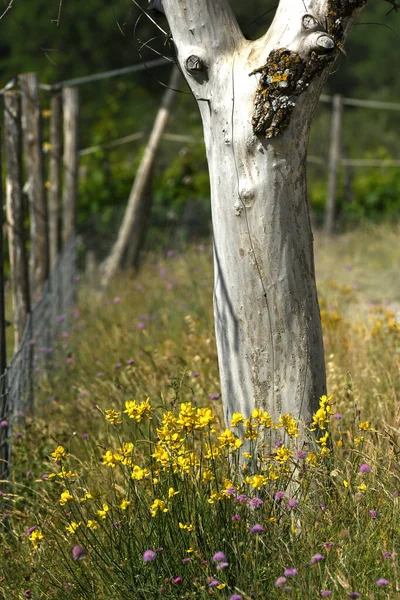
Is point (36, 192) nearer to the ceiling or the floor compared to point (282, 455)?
nearer to the ceiling

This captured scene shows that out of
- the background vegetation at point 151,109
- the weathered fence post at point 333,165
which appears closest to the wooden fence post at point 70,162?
the background vegetation at point 151,109

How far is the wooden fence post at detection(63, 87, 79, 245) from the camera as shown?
33.9ft

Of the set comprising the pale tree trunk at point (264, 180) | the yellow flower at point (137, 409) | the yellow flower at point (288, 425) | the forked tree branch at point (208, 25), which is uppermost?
the forked tree branch at point (208, 25)

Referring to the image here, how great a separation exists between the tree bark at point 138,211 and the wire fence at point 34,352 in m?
0.61

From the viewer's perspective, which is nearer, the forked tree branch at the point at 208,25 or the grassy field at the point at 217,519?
the grassy field at the point at 217,519

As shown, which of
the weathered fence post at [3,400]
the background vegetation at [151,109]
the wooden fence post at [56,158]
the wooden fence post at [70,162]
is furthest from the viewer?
the background vegetation at [151,109]

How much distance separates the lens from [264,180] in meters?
3.32

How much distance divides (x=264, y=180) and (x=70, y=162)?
7614mm

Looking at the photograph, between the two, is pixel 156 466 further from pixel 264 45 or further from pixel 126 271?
pixel 126 271

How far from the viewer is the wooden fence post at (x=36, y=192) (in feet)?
26.9

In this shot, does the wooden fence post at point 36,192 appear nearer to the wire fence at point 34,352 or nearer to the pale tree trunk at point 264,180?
the wire fence at point 34,352

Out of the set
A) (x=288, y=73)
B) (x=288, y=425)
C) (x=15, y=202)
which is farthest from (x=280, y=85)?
(x=15, y=202)

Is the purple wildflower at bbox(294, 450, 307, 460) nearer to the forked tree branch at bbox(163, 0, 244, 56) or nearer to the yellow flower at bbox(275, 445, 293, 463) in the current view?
the yellow flower at bbox(275, 445, 293, 463)

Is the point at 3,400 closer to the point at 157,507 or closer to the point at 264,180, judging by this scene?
the point at 157,507
